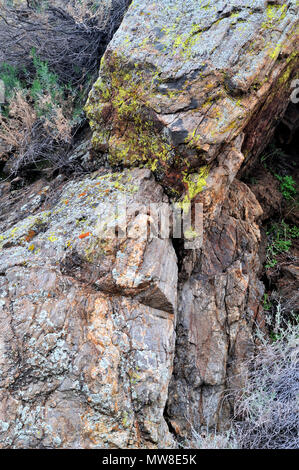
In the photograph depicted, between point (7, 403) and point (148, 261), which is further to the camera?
point (148, 261)

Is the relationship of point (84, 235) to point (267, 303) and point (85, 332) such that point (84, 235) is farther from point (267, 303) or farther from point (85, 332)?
point (267, 303)

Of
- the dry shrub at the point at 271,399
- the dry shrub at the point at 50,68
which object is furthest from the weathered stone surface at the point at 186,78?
the dry shrub at the point at 271,399

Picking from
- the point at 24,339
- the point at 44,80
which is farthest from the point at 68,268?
the point at 44,80

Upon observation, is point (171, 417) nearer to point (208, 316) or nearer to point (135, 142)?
point (208, 316)

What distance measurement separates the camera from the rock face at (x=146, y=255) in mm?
2471

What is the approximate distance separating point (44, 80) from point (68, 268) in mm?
2823

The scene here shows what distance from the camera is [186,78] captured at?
308 centimetres

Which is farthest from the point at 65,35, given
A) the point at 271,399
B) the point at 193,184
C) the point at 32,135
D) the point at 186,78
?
the point at 271,399

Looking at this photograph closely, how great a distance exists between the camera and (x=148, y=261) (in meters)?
2.87

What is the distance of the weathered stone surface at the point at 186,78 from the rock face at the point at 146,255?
0.01 metres

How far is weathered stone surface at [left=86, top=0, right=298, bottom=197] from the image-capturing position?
3.03 metres

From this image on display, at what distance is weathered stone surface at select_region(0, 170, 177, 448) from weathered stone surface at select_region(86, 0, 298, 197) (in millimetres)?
501

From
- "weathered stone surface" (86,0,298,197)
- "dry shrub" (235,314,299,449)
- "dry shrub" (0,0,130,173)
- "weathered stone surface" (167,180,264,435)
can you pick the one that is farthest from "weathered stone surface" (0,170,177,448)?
"dry shrub" (0,0,130,173)

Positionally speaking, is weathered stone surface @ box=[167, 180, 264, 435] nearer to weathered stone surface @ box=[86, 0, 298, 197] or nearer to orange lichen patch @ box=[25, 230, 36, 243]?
weathered stone surface @ box=[86, 0, 298, 197]
